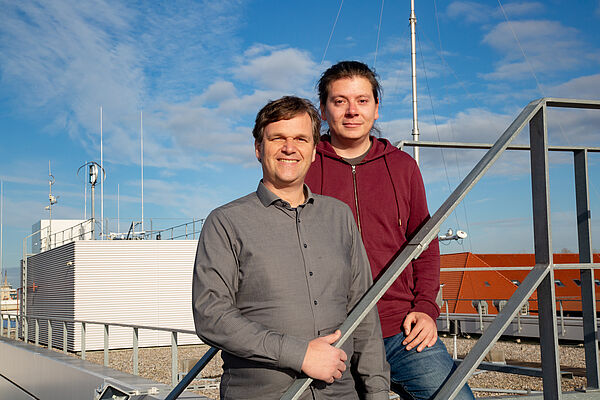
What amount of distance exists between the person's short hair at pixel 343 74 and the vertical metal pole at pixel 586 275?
1.28 metres

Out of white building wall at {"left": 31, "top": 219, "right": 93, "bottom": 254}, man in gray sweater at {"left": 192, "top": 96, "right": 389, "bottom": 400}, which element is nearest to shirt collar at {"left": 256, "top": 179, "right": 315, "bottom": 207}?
man in gray sweater at {"left": 192, "top": 96, "right": 389, "bottom": 400}

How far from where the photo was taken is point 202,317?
1863 mm

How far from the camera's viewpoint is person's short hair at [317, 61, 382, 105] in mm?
2434

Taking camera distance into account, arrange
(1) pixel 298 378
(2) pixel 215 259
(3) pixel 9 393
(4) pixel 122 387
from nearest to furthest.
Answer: (1) pixel 298 378
(2) pixel 215 259
(4) pixel 122 387
(3) pixel 9 393

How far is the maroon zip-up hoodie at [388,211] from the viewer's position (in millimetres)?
2334

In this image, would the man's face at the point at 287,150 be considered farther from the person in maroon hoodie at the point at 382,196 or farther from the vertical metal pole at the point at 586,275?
the vertical metal pole at the point at 586,275

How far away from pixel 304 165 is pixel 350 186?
0.39 meters

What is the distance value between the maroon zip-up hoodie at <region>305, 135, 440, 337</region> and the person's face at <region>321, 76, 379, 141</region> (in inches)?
4.3

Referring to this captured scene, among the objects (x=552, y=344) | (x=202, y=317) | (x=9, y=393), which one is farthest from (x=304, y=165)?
(x=9, y=393)

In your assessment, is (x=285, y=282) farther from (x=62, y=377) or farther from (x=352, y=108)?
(x=62, y=377)

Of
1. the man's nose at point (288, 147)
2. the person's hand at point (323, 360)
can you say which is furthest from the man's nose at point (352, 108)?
the person's hand at point (323, 360)

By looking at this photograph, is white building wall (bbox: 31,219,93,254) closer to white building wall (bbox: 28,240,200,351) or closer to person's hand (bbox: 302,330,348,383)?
white building wall (bbox: 28,240,200,351)

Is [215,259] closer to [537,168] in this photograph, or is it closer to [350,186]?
[350,186]

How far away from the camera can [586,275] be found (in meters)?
2.86
